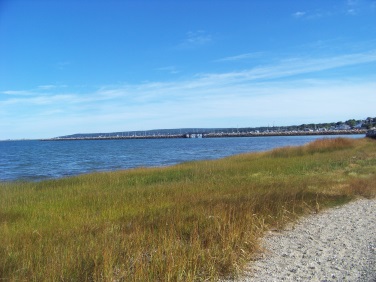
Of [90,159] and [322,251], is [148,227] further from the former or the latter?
[90,159]

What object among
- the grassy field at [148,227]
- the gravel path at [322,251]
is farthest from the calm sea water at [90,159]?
the gravel path at [322,251]

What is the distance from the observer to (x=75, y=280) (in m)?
5.41

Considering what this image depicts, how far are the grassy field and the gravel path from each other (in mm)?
412

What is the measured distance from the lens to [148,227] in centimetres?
809

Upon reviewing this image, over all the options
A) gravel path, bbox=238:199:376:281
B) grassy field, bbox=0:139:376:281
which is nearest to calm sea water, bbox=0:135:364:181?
grassy field, bbox=0:139:376:281

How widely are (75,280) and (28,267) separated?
88 cm

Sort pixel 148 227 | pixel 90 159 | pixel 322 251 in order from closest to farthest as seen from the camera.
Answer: pixel 322 251, pixel 148 227, pixel 90 159

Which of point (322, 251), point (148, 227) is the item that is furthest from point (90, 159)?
point (322, 251)

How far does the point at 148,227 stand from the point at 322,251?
383cm

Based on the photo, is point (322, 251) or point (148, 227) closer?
point (322, 251)

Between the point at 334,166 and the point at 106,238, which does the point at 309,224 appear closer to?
the point at 106,238

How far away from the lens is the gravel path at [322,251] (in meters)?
6.09

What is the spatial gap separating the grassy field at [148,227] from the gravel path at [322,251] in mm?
412

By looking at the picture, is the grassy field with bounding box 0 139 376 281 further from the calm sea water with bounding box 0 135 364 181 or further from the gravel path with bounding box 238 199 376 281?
the calm sea water with bounding box 0 135 364 181
